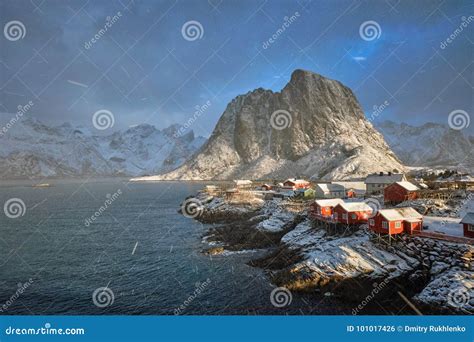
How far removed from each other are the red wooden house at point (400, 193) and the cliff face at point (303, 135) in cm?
8803

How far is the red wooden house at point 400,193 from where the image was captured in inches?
1727

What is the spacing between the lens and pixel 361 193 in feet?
205

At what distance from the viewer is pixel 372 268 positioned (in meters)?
26.7

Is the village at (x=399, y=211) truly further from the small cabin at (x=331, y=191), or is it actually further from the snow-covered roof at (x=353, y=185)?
the snow-covered roof at (x=353, y=185)

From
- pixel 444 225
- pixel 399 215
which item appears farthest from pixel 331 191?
pixel 399 215

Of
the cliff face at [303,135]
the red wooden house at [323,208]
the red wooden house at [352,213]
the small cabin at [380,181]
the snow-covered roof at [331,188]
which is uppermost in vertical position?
the cliff face at [303,135]

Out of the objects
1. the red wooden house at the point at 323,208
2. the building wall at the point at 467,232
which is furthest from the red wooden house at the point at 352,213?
the building wall at the point at 467,232

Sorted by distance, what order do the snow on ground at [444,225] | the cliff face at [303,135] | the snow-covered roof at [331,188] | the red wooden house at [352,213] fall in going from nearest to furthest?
the snow on ground at [444,225], the red wooden house at [352,213], the snow-covered roof at [331,188], the cliff face at [303,135]

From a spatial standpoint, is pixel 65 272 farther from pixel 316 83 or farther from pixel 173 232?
pixel 316 83

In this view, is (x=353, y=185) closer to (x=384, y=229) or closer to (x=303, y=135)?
(x=384, y=229)

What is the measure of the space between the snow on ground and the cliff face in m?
99.2

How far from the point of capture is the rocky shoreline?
72.4 ft
